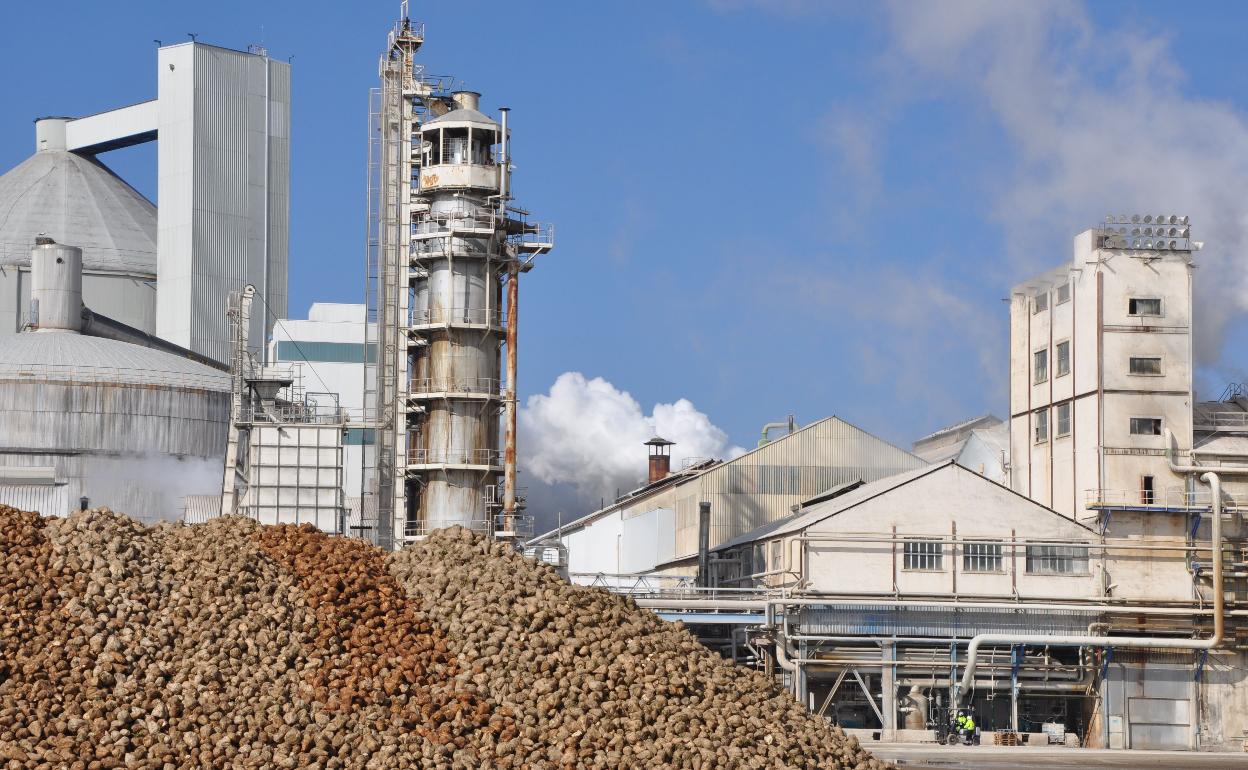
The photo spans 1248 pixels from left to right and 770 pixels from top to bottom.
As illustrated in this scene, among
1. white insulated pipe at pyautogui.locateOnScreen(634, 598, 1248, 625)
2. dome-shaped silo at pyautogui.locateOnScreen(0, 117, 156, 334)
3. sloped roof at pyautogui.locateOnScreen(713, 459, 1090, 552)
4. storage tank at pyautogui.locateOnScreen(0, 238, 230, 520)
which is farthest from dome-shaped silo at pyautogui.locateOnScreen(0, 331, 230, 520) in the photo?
dome-shaped silo at pyautogui.locateOnScreen(0, 117, 156, 334)

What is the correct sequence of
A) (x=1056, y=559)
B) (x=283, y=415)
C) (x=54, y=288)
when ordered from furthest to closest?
(x=54, y=288), (x=283, y=415), (x=1056, y=559)

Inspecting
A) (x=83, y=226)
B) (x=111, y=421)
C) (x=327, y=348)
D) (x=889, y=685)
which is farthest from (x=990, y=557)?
(x=83, y=226)

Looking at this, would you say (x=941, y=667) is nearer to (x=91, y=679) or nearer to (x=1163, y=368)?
(x=1163, y=368)

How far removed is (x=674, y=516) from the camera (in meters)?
68.8

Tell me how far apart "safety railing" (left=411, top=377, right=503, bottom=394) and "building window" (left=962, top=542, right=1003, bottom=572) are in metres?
15.5

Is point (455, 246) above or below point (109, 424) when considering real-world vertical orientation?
above

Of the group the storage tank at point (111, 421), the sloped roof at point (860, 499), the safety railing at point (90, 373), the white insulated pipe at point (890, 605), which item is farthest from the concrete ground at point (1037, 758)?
the safety railing at point (90, 373)

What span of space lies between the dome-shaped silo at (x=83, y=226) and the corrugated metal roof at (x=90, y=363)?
2257 cm

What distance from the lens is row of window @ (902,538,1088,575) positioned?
1989 inches

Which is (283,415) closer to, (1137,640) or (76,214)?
(1137,640)

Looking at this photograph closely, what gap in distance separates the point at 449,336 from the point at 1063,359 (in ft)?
65.3

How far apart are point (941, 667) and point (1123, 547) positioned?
22.4 ft

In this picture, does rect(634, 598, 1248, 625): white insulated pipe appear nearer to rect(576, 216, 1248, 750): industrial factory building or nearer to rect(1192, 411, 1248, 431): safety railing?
rect(576, 216, 1248, 750): industrial factory building

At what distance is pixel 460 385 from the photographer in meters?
54.0
